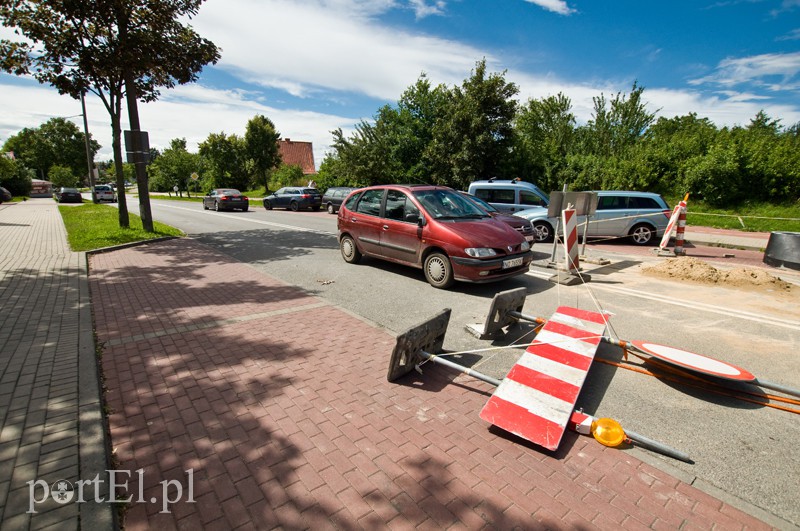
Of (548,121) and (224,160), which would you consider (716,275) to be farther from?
(224,160)

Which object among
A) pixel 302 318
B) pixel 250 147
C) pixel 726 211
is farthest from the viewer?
pixel 250 147

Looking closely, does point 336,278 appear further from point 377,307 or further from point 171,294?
point 171,294

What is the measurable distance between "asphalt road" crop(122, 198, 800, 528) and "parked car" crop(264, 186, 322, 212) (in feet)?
52.5

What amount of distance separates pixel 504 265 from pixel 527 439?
4.01m

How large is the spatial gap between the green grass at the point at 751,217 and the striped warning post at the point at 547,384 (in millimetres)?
17024

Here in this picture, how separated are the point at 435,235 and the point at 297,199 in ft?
69.2

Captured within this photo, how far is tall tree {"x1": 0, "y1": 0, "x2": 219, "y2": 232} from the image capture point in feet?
34.2

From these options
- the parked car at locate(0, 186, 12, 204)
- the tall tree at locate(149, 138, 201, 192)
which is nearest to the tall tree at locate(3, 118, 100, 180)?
the tall tree at locate(149, 138, 201, 192)

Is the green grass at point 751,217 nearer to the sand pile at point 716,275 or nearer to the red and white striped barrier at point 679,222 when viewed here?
the red and white striped barrier at point 679,222

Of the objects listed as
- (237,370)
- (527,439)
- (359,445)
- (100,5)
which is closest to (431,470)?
(359,445)

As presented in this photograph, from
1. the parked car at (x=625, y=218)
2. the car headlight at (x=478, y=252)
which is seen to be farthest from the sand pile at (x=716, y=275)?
the parked car at (x=625, y=218)

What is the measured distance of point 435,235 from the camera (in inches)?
265

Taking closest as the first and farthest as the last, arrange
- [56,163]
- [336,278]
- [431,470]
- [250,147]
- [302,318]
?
[431,470], [302,318], [336,278], [250,147], [56,163]

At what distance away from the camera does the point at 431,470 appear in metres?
2.55
